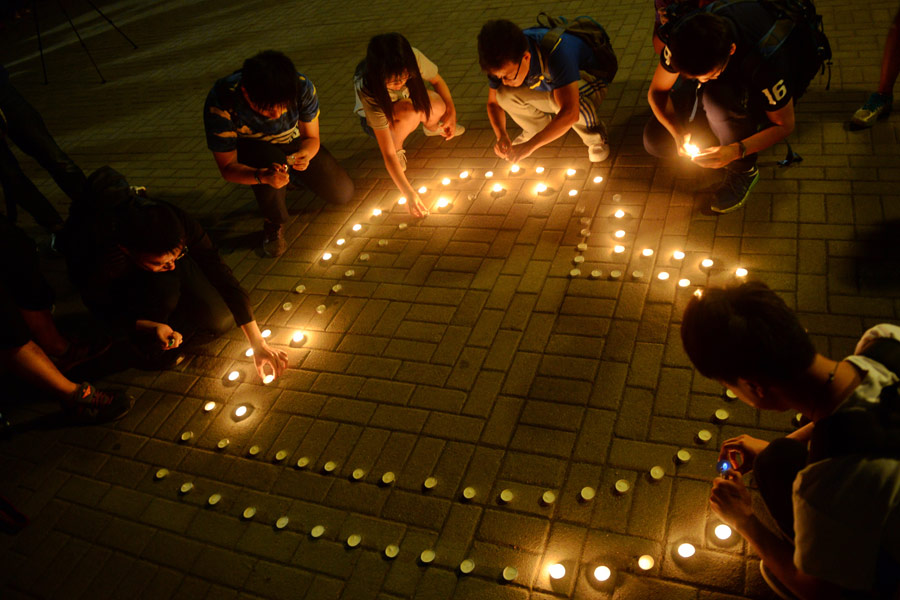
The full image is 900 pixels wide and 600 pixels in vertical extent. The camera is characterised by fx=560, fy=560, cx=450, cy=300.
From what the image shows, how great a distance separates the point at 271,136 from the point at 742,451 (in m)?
3.83

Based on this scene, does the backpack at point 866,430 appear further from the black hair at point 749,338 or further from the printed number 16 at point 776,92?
the printed number 16 at point 776,92

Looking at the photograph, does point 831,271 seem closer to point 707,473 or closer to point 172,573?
point 707,473

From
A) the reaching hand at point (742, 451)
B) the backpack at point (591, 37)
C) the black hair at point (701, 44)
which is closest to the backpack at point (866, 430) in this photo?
the reaching hand at point (742, 451)

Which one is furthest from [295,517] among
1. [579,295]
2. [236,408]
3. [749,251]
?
[749,251]

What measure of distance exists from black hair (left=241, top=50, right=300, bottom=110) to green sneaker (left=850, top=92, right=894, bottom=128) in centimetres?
400

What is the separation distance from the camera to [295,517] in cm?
271

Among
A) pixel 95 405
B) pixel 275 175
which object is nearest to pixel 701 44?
pixel 275 175

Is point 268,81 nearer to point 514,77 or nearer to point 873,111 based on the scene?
point 514,77

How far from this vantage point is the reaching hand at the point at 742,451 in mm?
2109

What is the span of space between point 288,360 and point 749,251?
2.95m

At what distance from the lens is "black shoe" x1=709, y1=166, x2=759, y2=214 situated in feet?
12.1

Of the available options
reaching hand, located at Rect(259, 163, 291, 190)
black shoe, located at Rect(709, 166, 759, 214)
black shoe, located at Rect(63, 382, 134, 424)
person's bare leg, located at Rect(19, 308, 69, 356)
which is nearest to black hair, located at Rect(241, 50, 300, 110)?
reaching hand, located at Rect(259, 163, 291, 190)

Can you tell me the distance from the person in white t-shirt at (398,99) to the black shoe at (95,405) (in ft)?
7.80

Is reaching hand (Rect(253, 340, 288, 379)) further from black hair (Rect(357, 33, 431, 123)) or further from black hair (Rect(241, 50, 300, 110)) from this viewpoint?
black hair (Rect(357, 33, 431, 123))
